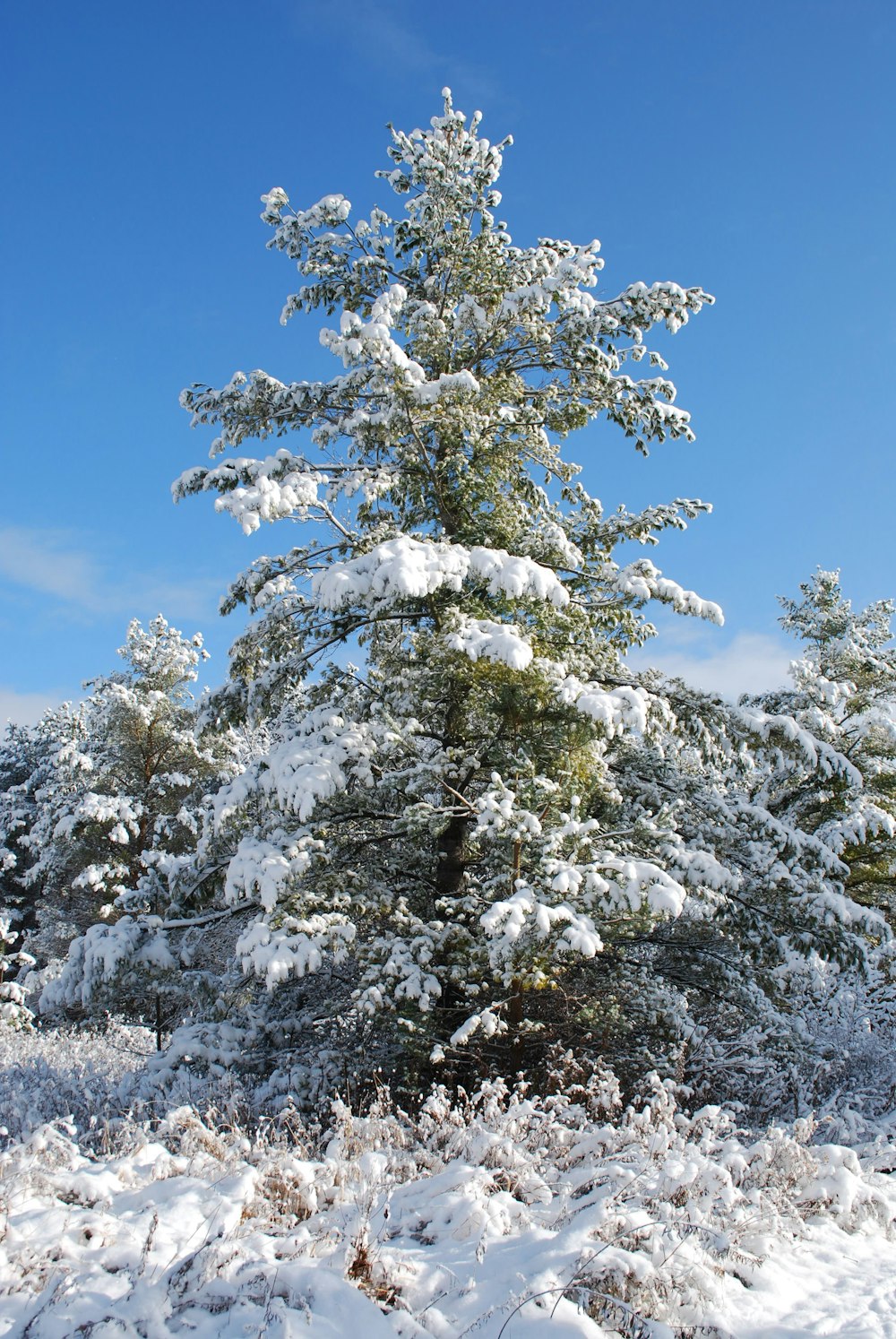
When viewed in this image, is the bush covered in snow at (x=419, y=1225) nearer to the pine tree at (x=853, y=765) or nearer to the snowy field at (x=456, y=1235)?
the snowy field at (x=456, y=1235)

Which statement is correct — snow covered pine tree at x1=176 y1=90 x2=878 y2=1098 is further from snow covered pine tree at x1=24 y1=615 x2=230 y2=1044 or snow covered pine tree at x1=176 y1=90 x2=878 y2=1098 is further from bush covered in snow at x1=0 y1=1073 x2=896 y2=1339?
snow covered pine tree at x1=24 y1=615 x2=230 y2=1044

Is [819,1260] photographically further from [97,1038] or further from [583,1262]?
[97,1038]

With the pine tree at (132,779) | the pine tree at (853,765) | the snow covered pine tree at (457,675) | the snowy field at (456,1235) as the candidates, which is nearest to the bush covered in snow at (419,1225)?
the snowy field at (456,1235)

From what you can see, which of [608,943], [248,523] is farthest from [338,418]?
[608,943]

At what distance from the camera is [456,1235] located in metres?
3.54

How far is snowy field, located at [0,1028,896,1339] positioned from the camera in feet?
9.39

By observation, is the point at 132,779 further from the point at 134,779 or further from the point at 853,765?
the point at 853,765

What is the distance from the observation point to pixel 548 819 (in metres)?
6.94

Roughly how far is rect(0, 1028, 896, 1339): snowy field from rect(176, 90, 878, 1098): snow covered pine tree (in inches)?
54.4

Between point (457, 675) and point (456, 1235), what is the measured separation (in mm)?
4396

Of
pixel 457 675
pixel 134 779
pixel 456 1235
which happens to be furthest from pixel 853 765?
pixel 134 779

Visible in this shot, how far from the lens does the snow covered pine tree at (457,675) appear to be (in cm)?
632

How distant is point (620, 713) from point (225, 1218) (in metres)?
4.23

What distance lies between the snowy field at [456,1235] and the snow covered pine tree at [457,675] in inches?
54.4
